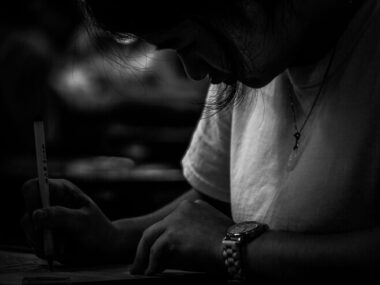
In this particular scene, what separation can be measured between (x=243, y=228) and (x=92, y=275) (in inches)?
9.1

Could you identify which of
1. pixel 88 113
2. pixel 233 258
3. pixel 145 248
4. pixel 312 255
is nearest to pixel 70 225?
pixel 145 248

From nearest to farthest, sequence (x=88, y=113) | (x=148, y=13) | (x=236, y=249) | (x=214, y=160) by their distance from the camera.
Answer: (x=148, y=13) < (x=236, y=249) < (x=214, y=160) < (x=88, y=113)

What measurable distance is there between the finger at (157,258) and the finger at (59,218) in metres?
0.18

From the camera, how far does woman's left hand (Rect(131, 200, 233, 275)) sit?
38.5 inches

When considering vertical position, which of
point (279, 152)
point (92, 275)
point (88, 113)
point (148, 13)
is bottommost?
point (88, 113)

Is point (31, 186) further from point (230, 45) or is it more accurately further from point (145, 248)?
point (230, 45)

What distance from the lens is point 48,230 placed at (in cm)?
106

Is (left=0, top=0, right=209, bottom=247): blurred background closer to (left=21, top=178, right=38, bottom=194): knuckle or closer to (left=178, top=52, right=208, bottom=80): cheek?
(left=21, top=178, right=38, bottom=194): knuckle

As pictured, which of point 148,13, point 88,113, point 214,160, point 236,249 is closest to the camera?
point 148,13

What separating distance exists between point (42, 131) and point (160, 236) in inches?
9.7

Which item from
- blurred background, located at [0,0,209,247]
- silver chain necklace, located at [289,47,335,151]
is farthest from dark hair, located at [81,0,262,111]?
blurred background, located at [0,0,209,247]

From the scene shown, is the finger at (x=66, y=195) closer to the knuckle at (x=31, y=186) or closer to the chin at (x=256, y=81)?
the knuckle at (x=31, y=186)

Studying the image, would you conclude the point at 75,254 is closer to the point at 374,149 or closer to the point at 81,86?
the point at 374,149

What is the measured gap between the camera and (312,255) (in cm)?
92
